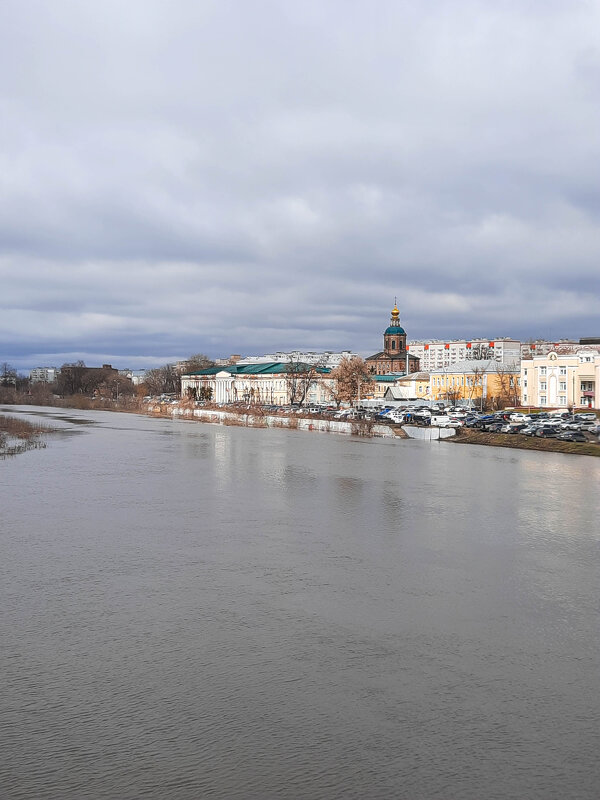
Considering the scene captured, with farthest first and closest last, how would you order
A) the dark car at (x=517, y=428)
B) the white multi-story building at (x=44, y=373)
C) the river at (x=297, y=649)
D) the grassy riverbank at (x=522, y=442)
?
the white multi-story building at (x=44, y=373), the dark car at (x=517, y=428), the grassy riverbank at (x=522, y=442), the river at (x=297, y=649)

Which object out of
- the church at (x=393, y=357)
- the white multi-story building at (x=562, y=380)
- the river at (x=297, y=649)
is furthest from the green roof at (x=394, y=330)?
the river at (x=297, y=649)

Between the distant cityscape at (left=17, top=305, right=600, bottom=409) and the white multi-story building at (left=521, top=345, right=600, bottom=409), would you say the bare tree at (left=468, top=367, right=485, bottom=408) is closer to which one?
the distant cityscape at (left=17, top=305, right=600, bottom=409)

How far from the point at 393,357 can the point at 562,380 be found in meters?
42.3

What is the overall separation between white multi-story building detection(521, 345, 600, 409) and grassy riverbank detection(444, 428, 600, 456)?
15.8m

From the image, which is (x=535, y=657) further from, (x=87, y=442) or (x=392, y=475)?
(x=87, y=442)

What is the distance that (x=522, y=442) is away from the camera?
26.8 meters

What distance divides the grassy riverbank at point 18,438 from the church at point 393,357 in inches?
2235

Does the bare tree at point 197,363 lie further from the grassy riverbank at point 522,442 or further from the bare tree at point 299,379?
the grassy riverbank at point 522,442

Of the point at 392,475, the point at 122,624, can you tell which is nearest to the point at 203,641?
the point at 122,624

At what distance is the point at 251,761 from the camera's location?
468 cm

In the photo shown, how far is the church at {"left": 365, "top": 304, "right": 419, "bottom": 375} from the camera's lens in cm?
8700

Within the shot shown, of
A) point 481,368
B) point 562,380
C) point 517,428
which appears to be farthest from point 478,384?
point 517,428

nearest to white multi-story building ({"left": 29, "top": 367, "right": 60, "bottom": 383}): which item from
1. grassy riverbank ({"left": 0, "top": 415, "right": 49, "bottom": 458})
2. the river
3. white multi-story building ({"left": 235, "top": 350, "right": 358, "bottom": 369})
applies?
white multi-story building ({"left": 235, "top": 350, "right": 358, "bottom": 369})

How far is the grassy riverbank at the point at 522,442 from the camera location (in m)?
24.4
